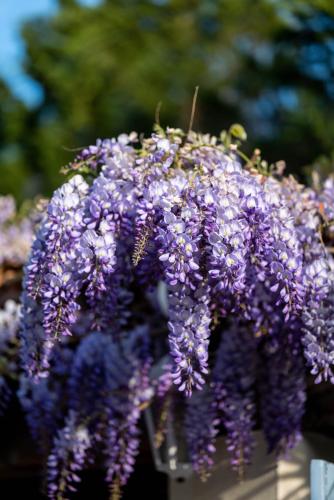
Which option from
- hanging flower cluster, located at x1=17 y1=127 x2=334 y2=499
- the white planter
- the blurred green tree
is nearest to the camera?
hanging flower cluster, located at x1=17 y1=127 x2=334 y2=499

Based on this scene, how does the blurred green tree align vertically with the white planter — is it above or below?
above

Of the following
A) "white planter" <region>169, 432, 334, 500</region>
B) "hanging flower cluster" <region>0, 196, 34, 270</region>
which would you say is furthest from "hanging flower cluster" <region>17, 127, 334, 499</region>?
"hanging flower cluster" <region>0, 196, 34, 270</region>

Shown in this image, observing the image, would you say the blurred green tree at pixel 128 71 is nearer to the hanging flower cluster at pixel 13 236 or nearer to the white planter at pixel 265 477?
the hanging flower cluster at pixel 13 236

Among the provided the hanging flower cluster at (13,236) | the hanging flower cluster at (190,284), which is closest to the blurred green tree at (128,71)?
the hanging flower cluster at (13,236)

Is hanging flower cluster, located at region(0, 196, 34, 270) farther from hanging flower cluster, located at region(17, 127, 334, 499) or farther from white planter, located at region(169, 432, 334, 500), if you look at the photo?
white planter, located at region(169, 432, 334, 500)

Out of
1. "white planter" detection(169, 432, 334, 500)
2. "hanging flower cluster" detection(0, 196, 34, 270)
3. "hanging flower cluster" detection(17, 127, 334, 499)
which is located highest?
"hanging flower cluster" detection(0, 196, 34, 270)

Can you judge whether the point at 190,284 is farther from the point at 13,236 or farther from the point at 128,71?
the point at 128,71
